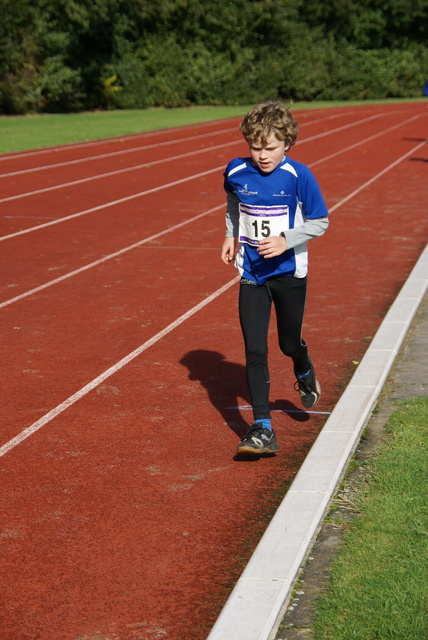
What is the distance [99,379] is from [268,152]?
252 cm

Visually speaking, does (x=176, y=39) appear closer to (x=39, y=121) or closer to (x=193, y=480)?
(x=39, y=121)

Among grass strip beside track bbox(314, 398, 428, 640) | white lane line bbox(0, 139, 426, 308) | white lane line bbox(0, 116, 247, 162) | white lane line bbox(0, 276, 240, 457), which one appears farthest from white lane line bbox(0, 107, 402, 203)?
grass strip beside track bbox(314, 398, 428, 640)

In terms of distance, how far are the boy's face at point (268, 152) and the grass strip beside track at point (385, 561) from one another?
1584mm

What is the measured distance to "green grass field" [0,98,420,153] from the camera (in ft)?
96.5

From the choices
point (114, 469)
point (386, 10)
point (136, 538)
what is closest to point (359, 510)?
point (136, 538)

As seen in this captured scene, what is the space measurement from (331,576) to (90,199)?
543 inches

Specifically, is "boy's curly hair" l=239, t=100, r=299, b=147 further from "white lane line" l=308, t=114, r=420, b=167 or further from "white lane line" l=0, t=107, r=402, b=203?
"white lane line" l=308, t=114, r=420, b=167

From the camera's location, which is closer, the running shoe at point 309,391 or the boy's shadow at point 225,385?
the running shoe at point 309,391

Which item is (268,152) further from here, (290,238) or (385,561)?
(385,561)

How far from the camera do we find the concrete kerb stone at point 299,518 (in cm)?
351

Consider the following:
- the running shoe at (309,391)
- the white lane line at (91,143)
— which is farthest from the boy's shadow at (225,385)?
the white lane line at (91,143)

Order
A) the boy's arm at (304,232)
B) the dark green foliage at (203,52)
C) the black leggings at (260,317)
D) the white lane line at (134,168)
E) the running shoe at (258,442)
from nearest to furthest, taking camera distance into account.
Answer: the boy's arm at (304,232) → the running shoe at (258,442) → the black leggings at (260,317) → the white lane line at (134,168) → the dark green foliage at (203,52)

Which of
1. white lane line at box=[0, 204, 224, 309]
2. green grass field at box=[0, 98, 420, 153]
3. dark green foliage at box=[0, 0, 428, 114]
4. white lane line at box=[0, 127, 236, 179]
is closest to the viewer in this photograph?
white lane line at box=[0, 204, 224, 309]

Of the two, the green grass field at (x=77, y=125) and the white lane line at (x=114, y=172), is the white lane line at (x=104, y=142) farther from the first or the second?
the white lane line at (x=114, y=172)
